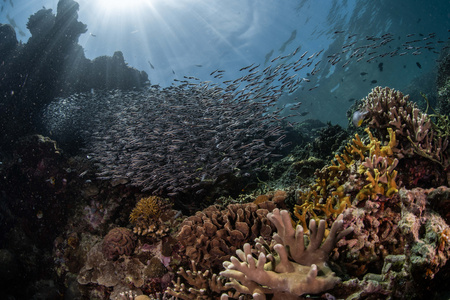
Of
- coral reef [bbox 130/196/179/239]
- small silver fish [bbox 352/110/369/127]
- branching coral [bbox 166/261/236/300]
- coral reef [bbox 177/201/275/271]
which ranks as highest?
small silver fish [bbox 352/110/369/127]

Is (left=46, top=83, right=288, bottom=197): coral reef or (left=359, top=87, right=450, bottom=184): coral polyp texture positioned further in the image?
(left=46, top=83, right=288, bottom=197): coral reef

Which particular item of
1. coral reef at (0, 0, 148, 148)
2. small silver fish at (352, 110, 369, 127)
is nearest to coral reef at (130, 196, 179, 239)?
small silver fish at (352, 110, 369, 127)

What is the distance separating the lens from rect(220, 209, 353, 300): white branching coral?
211cm

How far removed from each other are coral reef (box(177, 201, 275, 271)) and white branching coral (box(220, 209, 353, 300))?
6.20 feet

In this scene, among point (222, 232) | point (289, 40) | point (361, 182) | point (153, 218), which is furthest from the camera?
point (289, 40)

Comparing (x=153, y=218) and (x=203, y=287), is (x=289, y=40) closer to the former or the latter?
(x=153, y=218)

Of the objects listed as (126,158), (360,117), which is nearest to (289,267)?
(360,117)

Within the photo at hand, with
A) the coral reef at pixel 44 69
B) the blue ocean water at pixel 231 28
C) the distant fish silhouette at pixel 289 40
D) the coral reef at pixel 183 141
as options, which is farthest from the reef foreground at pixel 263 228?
the distant fish silhouette at pixel 289 40

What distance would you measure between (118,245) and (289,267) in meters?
5.33

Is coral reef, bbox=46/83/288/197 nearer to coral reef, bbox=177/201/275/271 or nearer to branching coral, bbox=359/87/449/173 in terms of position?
coral reef, bbox=177/201/275/271

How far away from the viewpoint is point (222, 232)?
4.43 metres

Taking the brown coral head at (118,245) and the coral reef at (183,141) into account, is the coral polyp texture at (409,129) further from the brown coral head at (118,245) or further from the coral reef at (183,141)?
the brown coral head at (118,245)

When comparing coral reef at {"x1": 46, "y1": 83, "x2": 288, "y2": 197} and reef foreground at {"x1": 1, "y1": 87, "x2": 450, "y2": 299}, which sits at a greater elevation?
coral reef at {"x1": 46, "y1": 83, "x2": 288, "y2": 197}

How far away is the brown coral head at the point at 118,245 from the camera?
585cm
